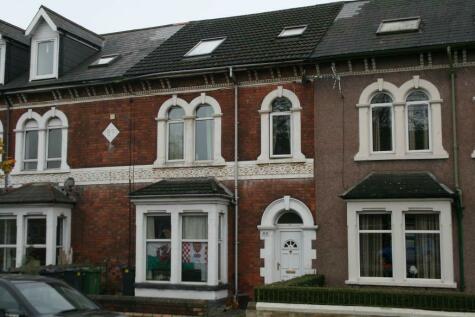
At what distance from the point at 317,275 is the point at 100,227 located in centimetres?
742

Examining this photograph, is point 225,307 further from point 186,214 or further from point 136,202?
point 136,202

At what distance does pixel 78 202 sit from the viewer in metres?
21.2

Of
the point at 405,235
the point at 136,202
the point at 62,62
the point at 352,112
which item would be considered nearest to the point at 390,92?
the point at 352,112

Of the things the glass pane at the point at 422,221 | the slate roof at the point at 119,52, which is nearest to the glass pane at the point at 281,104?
Result: the glass pane at the point at 422,221

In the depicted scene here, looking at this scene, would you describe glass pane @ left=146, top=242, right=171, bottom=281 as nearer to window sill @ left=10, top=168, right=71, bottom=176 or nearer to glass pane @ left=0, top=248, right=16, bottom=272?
window sill @ left=10, top=168, right=71, bottom=176

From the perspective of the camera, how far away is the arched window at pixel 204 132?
64.8 feet

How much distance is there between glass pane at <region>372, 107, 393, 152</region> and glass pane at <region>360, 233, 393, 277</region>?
2431 mm

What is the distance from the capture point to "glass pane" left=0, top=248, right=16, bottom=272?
2094cm

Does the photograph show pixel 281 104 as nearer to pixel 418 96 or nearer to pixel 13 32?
pixel 418 96

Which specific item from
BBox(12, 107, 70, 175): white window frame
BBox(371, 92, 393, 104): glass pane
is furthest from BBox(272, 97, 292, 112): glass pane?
BBox(12, 107, 70, 175): white window frame

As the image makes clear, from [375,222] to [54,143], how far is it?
11.2 meters

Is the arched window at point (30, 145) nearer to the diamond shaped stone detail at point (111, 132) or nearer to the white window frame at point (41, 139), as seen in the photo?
the white window frame at point (41, 139)

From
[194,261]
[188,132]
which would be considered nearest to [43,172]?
[188,132]

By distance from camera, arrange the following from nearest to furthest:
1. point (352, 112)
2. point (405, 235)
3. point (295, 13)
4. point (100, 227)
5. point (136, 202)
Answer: point (405, 235) < point (352, 112) < point (136, 202) < point (100, 227) < point (295, 13)
